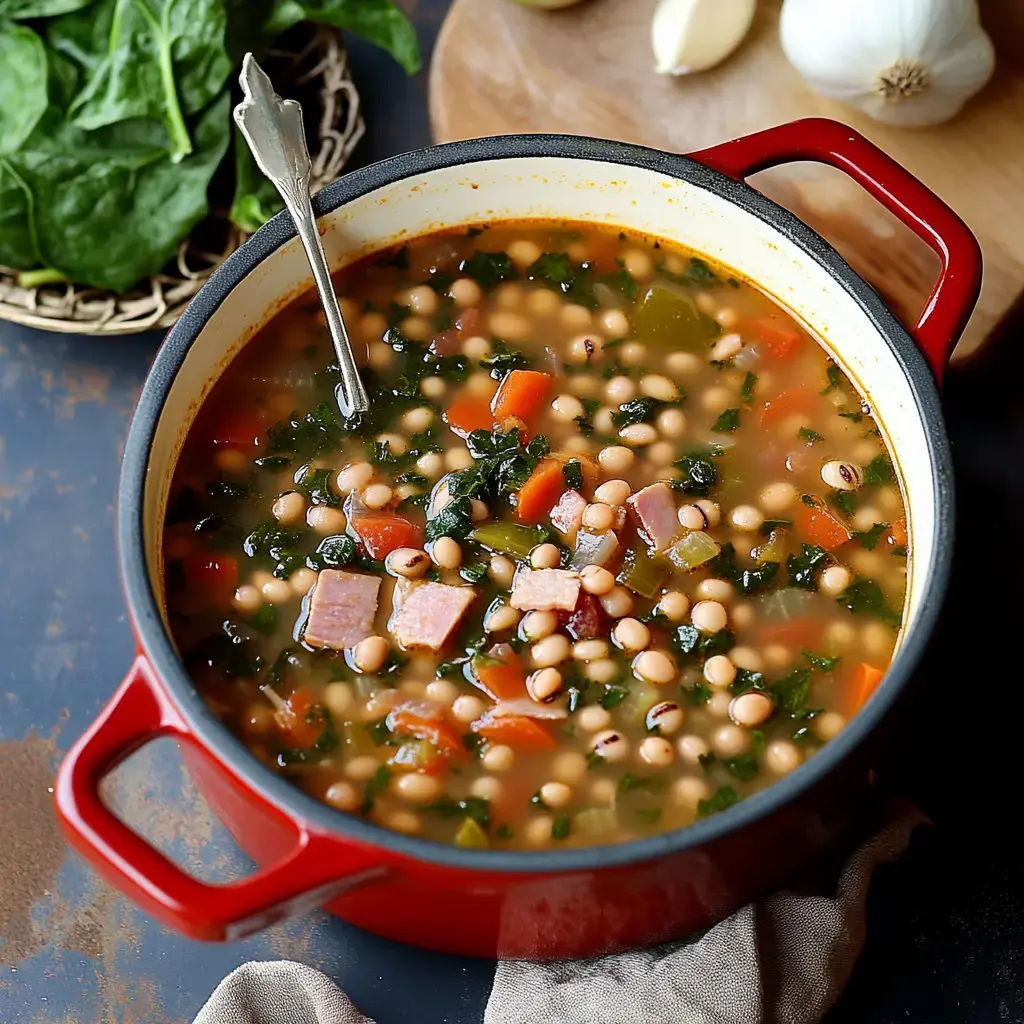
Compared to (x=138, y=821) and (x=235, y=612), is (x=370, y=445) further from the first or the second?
(x=138, y=821)

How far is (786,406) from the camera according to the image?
109 inches

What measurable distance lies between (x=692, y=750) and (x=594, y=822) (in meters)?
0.21

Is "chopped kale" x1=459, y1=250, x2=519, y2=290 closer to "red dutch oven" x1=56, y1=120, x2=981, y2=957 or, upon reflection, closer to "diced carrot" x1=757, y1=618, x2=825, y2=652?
"red dutch oven" x1=56, y1=120, x2=981, y2=957

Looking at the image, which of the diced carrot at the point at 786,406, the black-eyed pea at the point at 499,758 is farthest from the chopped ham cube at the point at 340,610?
the diced carrot at the point at 786,406

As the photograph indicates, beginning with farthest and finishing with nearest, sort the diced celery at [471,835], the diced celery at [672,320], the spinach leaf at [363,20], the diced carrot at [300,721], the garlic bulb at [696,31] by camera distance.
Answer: the spinach leaf at [363,20] < the garlic bulb at [696,31] < the diced celery at [672,320] < the diced carrot at [300,721] < the diced celery at [471,835]

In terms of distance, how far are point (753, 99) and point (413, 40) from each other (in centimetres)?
84

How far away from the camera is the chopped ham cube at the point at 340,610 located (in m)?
2.51

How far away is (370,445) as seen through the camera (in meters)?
2.76

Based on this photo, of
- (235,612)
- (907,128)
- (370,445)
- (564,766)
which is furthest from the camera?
(907,128)

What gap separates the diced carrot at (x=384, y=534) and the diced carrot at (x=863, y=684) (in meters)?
0.84

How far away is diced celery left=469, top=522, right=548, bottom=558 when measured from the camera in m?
2.61

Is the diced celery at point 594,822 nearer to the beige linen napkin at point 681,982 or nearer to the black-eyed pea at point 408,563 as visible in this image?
the beige linen napkin at point 681,982

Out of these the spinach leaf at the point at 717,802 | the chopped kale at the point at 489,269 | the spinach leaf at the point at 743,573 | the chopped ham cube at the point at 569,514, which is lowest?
the spinach leaf at the point at 717,802

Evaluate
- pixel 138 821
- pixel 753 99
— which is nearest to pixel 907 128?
pixel 753 99
